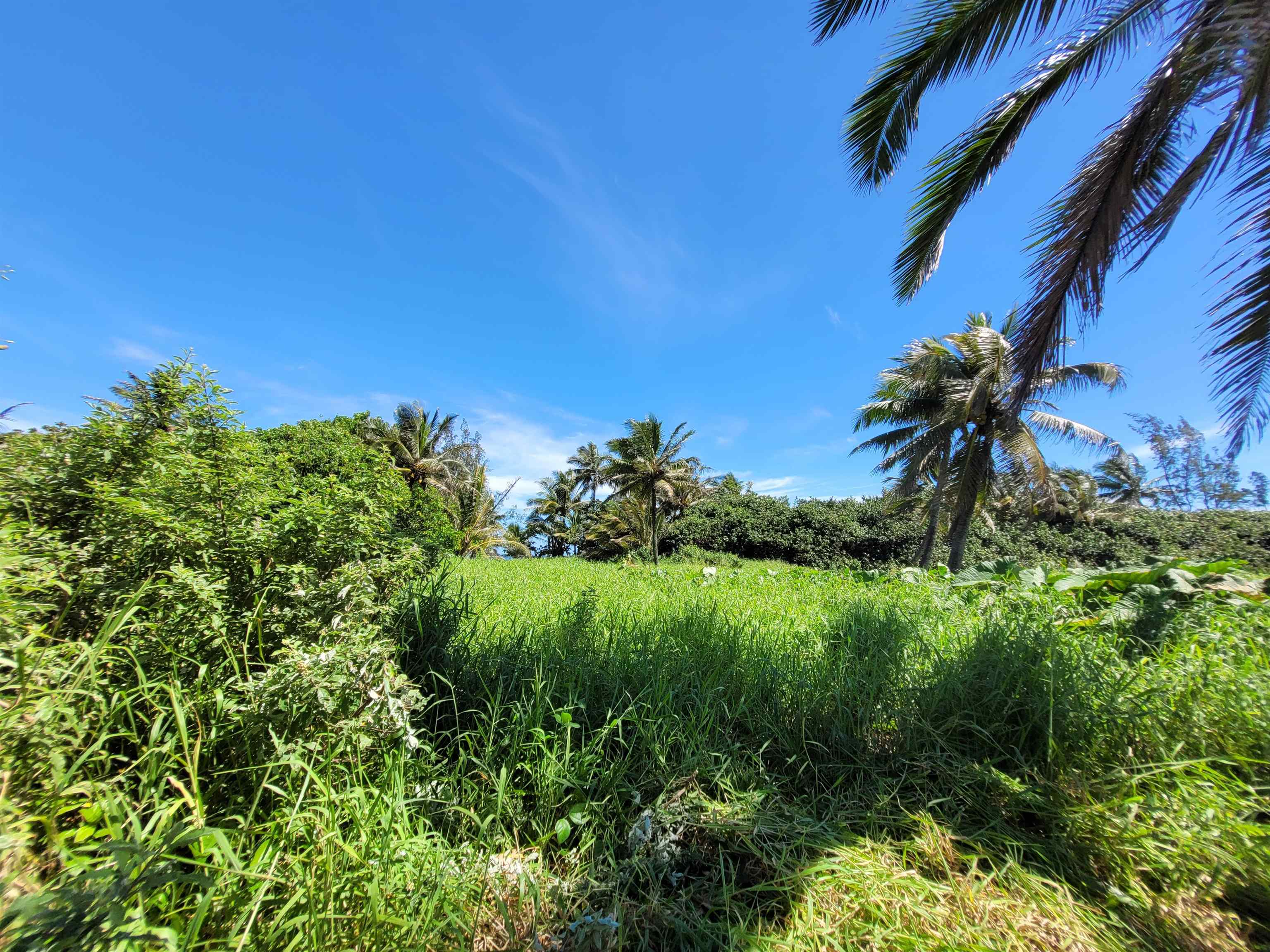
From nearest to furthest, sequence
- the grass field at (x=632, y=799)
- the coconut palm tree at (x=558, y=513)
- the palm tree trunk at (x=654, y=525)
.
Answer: the grass field at (x=632, y=799) → the palm tree trunk at (x=654, y=525) → the coconut palm tree at (x=558, y=513)

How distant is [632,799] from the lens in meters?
2.02

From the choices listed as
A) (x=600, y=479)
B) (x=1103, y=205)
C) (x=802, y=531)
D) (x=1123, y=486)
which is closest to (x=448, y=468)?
(x=600, y=479)

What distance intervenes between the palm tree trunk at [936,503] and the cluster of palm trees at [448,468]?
1681 centimetres

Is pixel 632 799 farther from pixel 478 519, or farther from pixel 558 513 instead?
pixel 558 513

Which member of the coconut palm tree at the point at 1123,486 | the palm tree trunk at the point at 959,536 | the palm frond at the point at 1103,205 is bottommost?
the palm tree trunk at the point at 959,536

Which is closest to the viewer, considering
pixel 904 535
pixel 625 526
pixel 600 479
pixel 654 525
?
pixel 654 525

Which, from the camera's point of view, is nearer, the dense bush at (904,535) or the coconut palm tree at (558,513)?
the dense bush at (904,535)

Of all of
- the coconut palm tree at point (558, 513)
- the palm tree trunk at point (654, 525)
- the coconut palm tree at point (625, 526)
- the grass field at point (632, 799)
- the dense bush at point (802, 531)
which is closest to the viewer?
the grass field at point (632, 799)

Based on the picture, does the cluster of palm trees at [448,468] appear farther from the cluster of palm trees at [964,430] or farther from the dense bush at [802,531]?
the cluster of palm trees at [964,430]

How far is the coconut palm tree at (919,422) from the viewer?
1256 cm

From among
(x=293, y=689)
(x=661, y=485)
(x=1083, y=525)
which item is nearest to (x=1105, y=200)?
(x=293, y=689)

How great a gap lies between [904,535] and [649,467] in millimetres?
12446

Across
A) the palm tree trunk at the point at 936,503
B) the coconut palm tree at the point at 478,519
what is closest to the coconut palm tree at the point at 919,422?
the palm tree trunk at the point at 936,503

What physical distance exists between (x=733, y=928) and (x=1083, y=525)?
26797 millimetres
